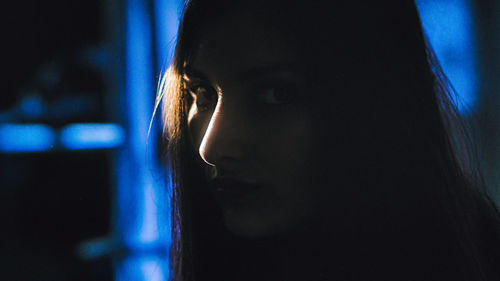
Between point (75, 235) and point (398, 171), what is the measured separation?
69cm

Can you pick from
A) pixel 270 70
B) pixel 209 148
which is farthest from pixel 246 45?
pixel 209 148

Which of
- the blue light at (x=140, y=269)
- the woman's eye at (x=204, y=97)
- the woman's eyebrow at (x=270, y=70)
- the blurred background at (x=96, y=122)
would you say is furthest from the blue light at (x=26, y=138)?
the blue light at (x=140, y=269)

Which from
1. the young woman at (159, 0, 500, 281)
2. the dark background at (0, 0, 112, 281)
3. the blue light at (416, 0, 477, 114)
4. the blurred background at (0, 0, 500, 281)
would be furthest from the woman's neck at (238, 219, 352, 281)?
the blue light at (416, 0, 477, 114)

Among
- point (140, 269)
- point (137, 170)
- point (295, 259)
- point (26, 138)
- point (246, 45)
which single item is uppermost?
point (246, 45)

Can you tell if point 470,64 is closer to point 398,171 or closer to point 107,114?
point 398,171

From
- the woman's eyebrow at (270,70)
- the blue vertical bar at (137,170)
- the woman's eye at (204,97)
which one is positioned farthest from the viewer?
the blue vertical bar at (137,170)

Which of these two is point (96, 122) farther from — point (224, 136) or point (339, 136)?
point (339, 136)

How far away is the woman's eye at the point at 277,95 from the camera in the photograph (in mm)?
414

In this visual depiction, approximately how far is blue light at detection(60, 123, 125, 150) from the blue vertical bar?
4cm

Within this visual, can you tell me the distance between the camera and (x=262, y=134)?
0.41 m

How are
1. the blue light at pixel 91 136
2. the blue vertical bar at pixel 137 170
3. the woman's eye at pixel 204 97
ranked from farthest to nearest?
the blue vertical bar at pixel 137 170, the blue light at pixel 91 136, the woman's eye at pixel 204 97

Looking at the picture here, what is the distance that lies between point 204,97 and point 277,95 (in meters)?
0.16

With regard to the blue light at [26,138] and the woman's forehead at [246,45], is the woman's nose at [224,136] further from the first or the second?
the blue light at [26,138]

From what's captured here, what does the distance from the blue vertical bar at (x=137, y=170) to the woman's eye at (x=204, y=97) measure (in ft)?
1.34
